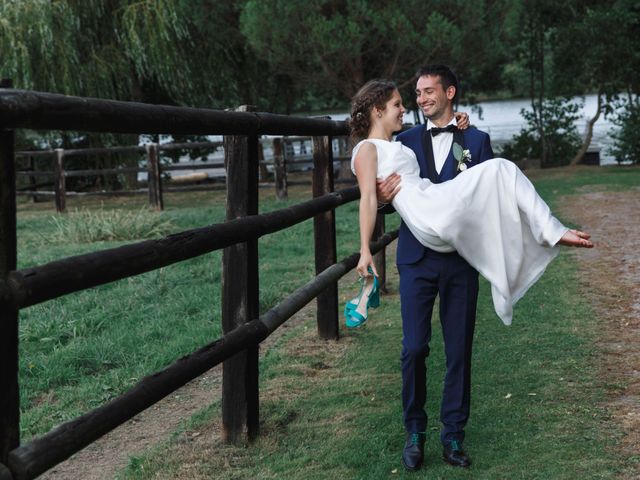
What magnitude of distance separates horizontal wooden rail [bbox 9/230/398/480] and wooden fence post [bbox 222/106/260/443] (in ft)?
0.36

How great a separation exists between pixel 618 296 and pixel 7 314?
19.2ft

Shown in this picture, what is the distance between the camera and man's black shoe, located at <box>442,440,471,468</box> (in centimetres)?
392

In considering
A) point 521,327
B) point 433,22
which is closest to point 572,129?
point 433,22

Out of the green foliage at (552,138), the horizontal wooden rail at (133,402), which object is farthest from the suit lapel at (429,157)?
the green foliage at (552,138)

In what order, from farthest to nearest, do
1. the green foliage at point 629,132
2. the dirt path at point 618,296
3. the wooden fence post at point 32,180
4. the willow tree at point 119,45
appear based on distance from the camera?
1. the green foliage at point 629,132
2. the wooden fence post at point 32,180
3. the willow tree at point 119,45
4. the dirt path at point 618,296

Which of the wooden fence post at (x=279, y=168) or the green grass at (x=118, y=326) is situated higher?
the wooden fence post at (x=279, y=168)

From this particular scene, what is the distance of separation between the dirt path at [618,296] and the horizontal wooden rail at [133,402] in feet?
5.50

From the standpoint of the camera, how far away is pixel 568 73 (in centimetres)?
2439

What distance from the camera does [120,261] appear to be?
3039 mm

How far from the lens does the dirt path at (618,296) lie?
456 cm

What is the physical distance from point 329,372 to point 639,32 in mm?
19785

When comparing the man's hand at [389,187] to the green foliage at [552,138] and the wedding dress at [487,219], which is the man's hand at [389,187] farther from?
the green foliage at [552,138]

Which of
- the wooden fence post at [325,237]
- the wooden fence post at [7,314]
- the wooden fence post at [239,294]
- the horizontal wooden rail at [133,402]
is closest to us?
the wooden fence post at [7,314]

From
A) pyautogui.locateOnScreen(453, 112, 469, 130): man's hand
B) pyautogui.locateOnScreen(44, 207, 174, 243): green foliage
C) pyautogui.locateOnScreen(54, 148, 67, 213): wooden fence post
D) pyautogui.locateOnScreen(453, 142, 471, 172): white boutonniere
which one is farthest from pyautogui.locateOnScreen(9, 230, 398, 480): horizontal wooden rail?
pyautogui.locateOnScreen(54, 148, 67, 213): wooden fence post
